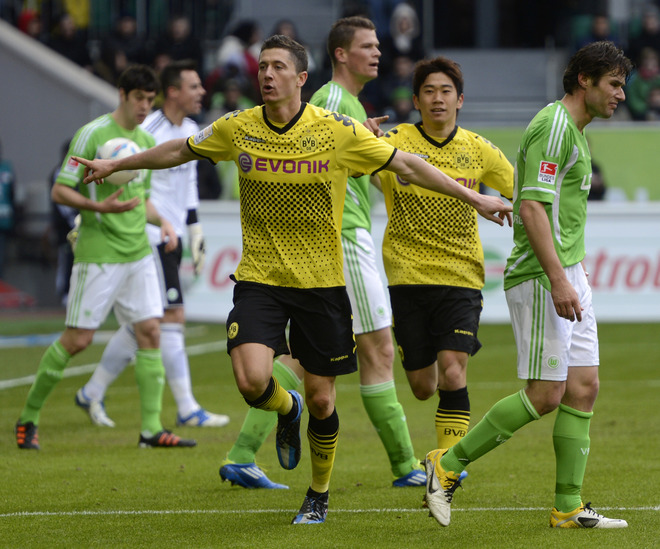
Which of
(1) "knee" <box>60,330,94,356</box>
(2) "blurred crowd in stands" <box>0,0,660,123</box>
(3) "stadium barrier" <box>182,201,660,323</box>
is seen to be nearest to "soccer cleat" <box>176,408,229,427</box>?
(1) "knee" <box>60,330,94,356</box>

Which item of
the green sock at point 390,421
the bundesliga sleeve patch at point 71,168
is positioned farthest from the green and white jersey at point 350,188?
the bundesliga sleeve patch at point 71,168

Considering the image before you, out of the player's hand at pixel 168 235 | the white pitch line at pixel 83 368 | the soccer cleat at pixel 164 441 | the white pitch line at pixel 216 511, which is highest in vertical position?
the player's hand at pixel 168 235

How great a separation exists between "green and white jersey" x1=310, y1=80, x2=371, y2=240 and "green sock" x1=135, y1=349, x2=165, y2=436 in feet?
7.19

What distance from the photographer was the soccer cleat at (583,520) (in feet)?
17.9

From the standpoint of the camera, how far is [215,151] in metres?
5.75

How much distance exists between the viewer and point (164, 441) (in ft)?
26.7

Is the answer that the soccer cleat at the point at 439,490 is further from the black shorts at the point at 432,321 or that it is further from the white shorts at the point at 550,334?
the black shorts at the point at 432,321

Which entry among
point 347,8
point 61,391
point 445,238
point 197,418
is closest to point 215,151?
point 445,238

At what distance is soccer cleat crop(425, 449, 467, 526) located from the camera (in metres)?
5.41

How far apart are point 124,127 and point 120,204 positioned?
750 millimetres

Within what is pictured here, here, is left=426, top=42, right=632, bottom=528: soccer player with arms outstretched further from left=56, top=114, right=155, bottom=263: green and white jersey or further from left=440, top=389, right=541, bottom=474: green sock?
left=56, top=114, right=155, bottom=263: green and white jersey

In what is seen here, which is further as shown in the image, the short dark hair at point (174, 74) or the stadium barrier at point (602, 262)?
the stadium barrier at point (602, 262)

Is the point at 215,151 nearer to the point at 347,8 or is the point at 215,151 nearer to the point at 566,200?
the point at 566,200

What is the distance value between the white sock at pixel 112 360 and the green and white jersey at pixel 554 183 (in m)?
4.42
